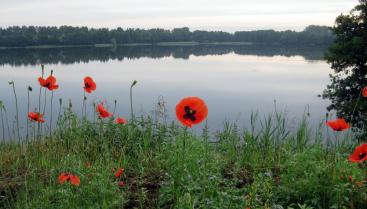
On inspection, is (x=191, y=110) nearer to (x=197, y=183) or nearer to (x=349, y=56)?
(x=197, y=183)

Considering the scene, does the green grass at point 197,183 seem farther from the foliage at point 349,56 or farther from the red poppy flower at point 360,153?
the foliage at point 349,56

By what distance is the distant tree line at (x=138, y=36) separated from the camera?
100m

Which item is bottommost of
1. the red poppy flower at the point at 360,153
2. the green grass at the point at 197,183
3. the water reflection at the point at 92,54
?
the water reflection at the point at 92,54

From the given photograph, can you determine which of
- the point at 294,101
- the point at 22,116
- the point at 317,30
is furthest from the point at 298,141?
the point at 317,30

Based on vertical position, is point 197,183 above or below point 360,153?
below

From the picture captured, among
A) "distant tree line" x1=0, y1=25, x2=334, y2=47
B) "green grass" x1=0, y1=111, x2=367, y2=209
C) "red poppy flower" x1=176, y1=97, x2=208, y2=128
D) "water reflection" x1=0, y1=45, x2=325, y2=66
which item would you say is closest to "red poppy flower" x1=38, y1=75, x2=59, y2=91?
"green grass" x1=0, y1=111, x2=367, y2=209

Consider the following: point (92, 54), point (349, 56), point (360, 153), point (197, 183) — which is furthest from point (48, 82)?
point (92, 54)

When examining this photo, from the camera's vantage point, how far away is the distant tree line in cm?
10025

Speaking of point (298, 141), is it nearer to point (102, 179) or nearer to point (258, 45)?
point (102, 179)

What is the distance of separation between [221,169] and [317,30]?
111 m

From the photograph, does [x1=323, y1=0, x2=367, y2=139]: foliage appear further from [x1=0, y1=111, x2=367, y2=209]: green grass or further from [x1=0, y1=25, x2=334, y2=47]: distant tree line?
[x1=0, y1=25, x2=334, y2=47]: distant tree line

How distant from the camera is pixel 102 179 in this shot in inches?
118

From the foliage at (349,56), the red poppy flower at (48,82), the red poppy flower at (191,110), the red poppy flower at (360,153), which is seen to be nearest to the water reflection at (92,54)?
the foliage at (349,56)

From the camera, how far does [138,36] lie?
12525 centimetres
